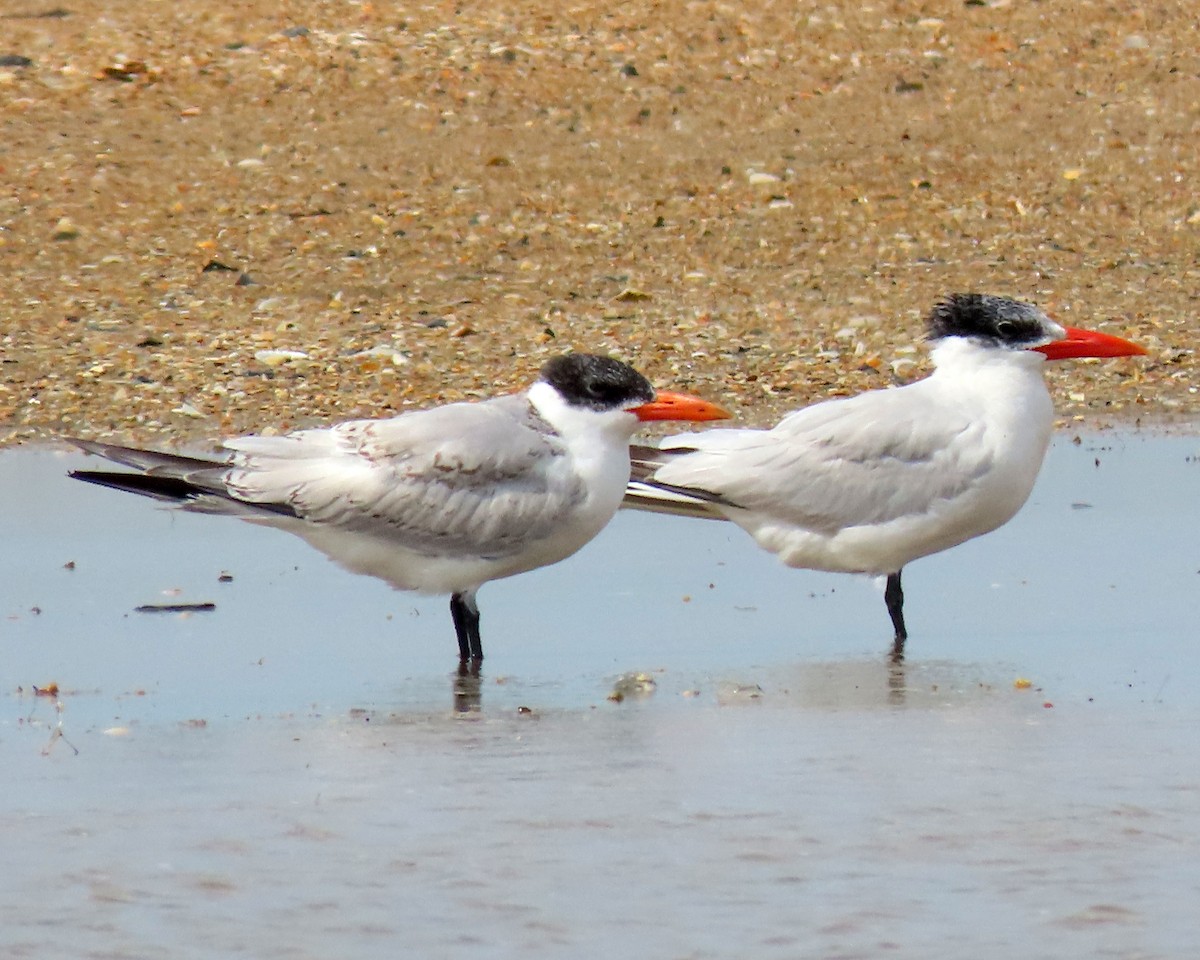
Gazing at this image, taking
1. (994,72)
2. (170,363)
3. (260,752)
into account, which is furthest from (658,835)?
(994,72)

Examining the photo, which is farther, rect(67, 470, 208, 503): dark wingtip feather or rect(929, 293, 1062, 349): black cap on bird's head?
rect(929, 293, 1062, 349): black cap on bird's head

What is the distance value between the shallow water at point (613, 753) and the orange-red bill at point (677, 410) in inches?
21.4

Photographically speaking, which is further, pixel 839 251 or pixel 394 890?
pixel 839 251

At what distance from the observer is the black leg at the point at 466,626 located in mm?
6035

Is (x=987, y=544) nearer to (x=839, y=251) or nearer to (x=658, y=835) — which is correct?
(x=658, y=835)

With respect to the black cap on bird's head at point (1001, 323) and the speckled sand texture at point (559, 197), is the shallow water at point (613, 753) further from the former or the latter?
the speckled sand texture at point (559, 197)

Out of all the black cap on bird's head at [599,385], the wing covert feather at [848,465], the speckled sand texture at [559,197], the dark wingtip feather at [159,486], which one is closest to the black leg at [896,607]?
the wing covert feather at [848,465]

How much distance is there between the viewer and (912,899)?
3895 millimetres

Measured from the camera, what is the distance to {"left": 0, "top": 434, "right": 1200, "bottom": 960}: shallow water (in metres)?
3.84

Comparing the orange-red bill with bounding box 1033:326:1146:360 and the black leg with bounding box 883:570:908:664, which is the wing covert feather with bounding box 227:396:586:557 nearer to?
the black leg with bounding box 883:570:908:664

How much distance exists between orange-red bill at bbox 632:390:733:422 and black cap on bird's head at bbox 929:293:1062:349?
2.74 feet

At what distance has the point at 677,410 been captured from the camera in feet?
20.2

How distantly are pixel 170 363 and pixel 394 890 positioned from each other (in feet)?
21.1

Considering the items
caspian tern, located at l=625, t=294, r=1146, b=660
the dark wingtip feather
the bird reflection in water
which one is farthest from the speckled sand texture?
the bird reflection in water
